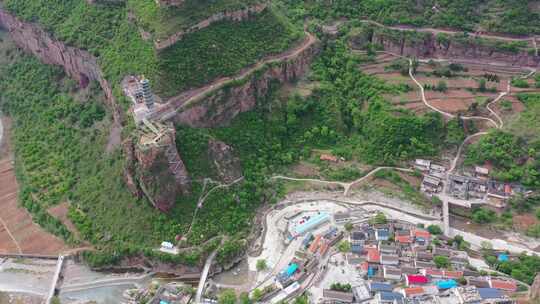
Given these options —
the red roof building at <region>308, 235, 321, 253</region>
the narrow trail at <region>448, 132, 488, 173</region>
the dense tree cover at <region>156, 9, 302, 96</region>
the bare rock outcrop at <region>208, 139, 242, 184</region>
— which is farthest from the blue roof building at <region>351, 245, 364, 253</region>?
the dense tree cover at <region>156, 9, 302, 96</region>

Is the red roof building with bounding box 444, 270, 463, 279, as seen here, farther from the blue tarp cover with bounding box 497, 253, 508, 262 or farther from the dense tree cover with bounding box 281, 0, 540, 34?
the dense tree cover with bounding box 281, 0, 540, 34

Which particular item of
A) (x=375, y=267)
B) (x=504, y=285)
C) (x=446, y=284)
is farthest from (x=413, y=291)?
(x=504, y=285)

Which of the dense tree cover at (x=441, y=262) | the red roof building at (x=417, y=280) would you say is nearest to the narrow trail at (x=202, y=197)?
the red roof building at (x=417, y=280)

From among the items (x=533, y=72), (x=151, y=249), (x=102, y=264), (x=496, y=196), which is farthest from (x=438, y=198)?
(x=102, y=264)

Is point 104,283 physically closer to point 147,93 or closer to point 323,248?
point 147,93

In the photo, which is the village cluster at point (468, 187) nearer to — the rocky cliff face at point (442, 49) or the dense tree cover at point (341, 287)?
the dense tree cover at point (341, 287)

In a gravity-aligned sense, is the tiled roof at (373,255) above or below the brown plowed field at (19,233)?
below
